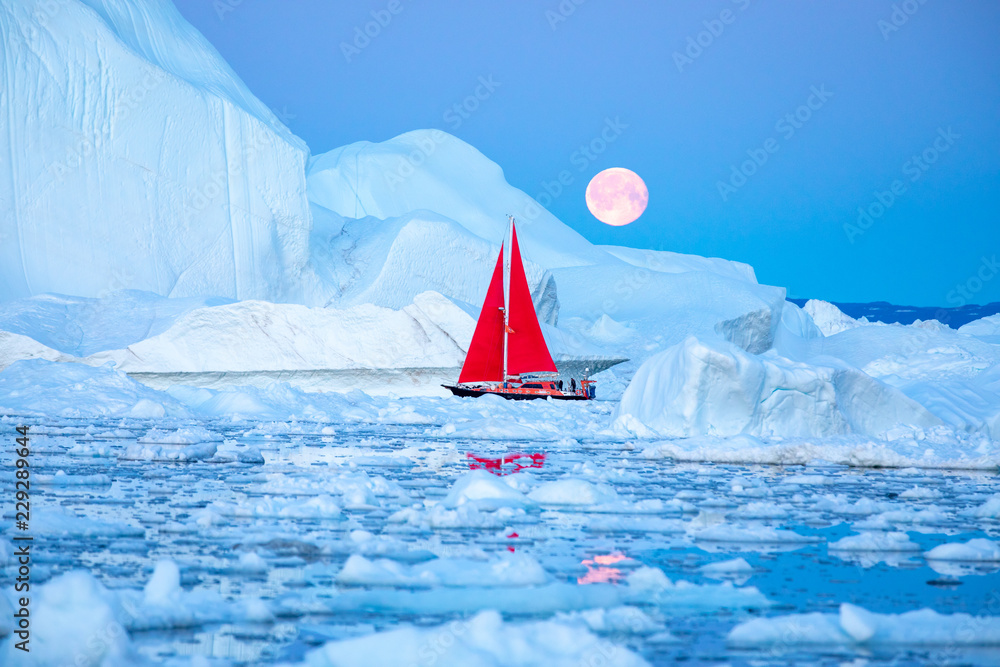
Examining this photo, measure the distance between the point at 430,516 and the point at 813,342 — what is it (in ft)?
102

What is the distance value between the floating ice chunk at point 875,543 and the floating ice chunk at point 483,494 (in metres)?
2.10

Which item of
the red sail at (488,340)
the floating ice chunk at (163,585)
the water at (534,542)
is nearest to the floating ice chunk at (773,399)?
the water at (534,542)

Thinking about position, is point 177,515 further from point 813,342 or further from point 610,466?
point 813,342

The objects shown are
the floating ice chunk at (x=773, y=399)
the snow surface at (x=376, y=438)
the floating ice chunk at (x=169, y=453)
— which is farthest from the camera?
the floating ice chunk at (x=773, y=399)

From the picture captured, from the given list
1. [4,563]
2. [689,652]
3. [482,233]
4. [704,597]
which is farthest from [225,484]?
[482,233]

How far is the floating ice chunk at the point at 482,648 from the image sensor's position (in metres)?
2.90

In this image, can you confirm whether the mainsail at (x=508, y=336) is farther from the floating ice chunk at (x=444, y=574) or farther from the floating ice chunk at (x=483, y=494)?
the floating ice chunk at (x=444, y=574)

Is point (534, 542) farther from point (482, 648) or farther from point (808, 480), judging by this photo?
point (808, 480)

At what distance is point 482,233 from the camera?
130 ft

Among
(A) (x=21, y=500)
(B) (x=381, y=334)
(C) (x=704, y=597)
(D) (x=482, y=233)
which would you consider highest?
(D) (x=482, y=233)

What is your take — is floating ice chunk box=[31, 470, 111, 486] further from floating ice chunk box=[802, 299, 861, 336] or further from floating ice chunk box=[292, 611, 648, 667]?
floating ice chunk box=[802, 299, 861, 336]

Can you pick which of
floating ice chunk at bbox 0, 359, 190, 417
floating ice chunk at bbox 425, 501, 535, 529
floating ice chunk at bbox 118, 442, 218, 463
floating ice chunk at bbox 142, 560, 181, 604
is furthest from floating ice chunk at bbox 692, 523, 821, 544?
floating ice chunk at bbox 0, 359, 190, 417

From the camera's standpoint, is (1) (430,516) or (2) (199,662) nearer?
(2) (199,662)

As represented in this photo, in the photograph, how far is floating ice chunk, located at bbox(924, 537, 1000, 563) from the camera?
4844 millimetres
